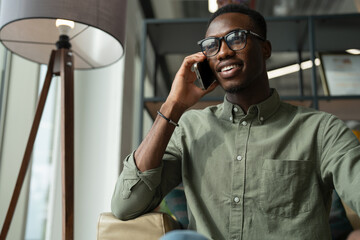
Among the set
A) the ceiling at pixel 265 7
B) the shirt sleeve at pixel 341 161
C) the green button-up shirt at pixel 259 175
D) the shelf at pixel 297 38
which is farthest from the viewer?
the ceiling at pixel 265 7

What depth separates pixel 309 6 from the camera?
509cm

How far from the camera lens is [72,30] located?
1.85 metres

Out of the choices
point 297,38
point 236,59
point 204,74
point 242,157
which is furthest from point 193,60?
point 297,38

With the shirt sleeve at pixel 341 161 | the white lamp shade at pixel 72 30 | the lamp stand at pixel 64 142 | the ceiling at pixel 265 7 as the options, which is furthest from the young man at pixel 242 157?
the ceiling at pixel 265 7

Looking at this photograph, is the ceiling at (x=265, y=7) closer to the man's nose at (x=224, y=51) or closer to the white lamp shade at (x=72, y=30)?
the white lamp shade at (x=72, y=30)

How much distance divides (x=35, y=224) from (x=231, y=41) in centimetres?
179

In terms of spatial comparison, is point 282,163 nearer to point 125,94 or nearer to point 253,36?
point 253,36

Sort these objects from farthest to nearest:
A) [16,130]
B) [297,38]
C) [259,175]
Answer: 1. [297,38]
2. [16,130]
3. [259,175]

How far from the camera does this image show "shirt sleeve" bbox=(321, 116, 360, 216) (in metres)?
1.12

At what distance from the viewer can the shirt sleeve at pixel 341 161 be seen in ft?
3.67

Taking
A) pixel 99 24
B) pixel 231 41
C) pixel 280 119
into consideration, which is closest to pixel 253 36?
pixel 231 41

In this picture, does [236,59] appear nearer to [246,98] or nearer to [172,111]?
[246,98]

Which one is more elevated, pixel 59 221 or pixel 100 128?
pixel 100 128

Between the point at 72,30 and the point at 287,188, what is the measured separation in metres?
1.20
